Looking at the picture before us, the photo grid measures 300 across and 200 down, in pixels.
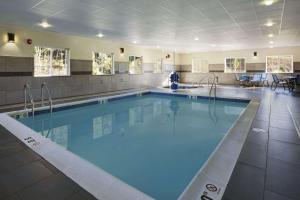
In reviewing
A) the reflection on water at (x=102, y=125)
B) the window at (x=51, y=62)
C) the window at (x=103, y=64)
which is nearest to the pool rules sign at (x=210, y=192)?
the reflection on water at (x=102, y=125)

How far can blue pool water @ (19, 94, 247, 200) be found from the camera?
2648mm

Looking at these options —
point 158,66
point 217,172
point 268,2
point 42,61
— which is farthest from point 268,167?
point 158,66

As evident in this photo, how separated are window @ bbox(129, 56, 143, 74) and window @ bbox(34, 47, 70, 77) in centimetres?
378

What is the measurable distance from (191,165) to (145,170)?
688 millimetres

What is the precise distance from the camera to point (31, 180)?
199 centimetres

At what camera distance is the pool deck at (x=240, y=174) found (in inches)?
68.6

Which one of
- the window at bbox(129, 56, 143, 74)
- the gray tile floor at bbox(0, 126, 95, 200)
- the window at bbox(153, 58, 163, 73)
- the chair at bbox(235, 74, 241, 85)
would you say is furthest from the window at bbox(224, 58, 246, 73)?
the gray tile floor at bbox(0, 126, 95, 200)

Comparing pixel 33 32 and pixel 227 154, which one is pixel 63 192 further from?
pixel 33 32

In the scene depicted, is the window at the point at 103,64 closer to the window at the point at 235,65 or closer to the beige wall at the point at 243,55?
the beige wall at the point at 243,55

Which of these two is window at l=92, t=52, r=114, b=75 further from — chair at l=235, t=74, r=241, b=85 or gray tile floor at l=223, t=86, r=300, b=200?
chair at l=235, t=74, r=241, b=85

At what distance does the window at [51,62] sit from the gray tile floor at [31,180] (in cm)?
534

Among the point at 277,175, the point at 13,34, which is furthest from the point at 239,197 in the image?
the point at 13,34

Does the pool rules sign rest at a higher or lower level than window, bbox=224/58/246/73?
lower

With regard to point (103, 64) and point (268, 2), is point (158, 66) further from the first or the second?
point (268, 2)
